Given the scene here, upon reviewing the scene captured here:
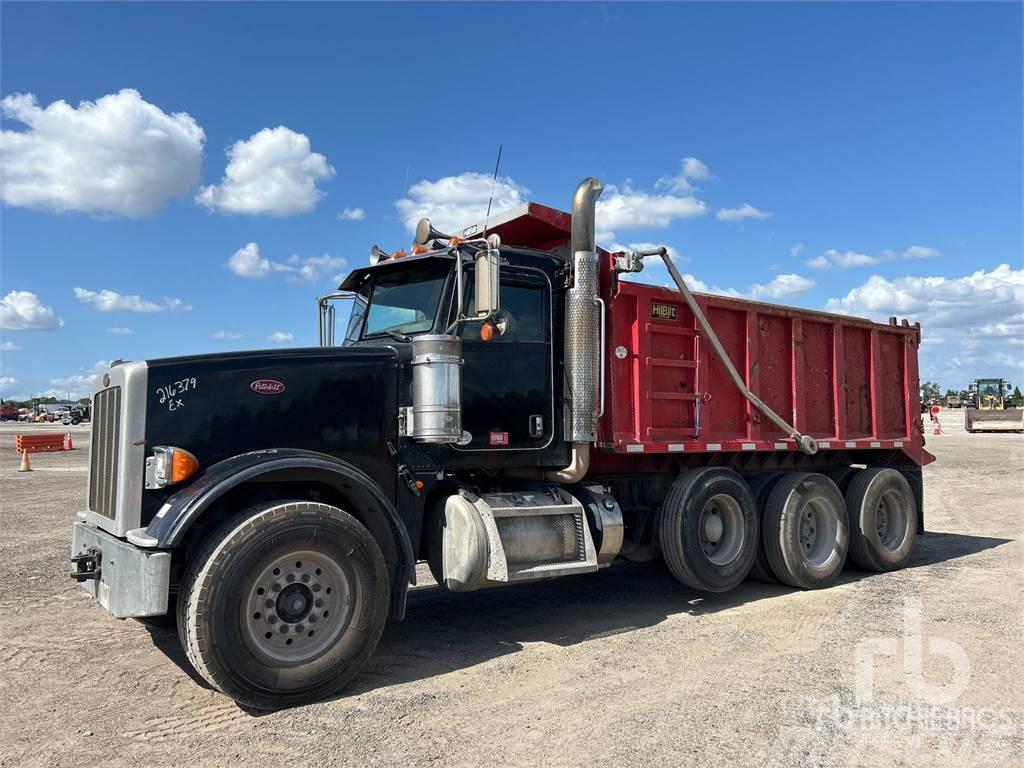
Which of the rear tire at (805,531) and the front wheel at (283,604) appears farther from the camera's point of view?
the rear tire at (805,531)

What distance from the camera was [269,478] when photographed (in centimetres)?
482

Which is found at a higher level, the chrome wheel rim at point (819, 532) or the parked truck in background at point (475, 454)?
the parked truck in background at point (475, 454)

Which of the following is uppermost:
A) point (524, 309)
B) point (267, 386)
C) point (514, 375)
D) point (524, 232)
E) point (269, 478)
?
point (524, 232)

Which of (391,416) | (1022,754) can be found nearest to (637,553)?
(391,416)

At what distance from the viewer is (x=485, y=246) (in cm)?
569

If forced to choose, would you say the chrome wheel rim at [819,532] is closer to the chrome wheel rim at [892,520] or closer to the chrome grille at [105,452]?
the chrome wheel rim at [892,520]

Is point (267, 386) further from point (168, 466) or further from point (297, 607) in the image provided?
point (297, 607)

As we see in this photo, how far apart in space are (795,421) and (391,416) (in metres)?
4.62

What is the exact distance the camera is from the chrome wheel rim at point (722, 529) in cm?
723

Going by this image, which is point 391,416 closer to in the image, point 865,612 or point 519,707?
point 519,707

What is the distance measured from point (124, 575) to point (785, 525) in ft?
19.0

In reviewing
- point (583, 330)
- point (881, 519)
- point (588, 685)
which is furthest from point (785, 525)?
point (588, 685)

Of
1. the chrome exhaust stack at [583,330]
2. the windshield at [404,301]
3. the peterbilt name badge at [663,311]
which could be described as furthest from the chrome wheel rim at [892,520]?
the windshield at [404,301]

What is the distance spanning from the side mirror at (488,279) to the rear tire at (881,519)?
527 centimetres
